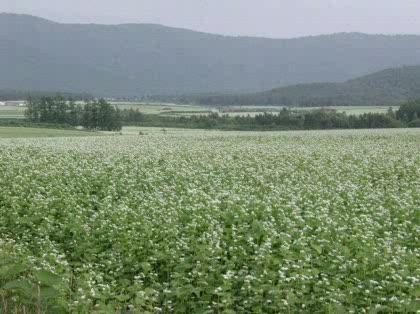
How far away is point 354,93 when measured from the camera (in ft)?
486

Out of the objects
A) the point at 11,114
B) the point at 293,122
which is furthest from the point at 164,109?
the point at 293,122

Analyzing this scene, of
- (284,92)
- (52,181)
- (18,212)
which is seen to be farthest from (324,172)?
(284,92)

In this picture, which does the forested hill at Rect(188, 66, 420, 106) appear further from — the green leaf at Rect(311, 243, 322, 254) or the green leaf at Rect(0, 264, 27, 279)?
the green leaf at Rect(0, 264, 27, 279)

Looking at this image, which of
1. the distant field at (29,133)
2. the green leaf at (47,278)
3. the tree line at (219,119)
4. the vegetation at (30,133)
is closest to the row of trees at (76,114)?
the tree line at (219,119)

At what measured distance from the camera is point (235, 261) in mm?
10344

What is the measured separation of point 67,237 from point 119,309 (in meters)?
4.58

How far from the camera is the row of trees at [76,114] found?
8888cm

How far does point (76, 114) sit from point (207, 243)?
8614 centimetres

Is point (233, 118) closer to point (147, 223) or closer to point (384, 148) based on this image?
point (384, 148)

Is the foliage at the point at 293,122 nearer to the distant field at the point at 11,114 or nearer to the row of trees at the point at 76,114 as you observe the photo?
the row of trees at the point at 76,114

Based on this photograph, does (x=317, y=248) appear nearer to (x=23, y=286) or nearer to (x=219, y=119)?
(x=23, y=286)

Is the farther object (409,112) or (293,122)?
(409,112)

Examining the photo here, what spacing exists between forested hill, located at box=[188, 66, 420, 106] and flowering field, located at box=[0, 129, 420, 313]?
11687 cm

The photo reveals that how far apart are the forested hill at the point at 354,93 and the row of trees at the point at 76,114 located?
192ft
